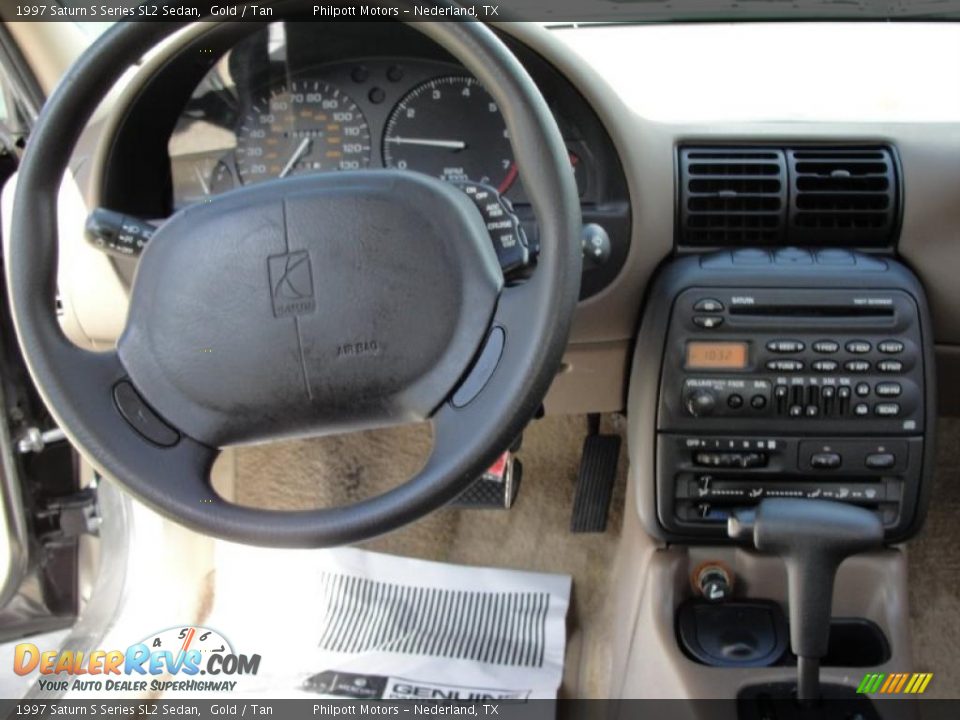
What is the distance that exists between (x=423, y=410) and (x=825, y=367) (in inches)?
20.7

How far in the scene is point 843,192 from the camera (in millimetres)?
1181

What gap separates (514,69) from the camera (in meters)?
0.78

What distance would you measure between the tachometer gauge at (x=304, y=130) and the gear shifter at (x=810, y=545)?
69 centimetres

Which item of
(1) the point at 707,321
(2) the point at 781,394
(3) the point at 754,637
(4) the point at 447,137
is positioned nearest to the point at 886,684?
(3) the point at 754,637

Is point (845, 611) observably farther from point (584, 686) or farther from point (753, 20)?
point (753, 20)

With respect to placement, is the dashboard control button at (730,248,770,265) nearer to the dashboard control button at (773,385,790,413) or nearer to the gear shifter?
the dashboard control button at (773,385,790,413)

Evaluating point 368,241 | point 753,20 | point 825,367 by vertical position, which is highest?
point 753,20

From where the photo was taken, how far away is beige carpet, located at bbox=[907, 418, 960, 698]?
5.07 feet

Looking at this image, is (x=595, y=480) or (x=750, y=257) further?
(x=595, y=480)

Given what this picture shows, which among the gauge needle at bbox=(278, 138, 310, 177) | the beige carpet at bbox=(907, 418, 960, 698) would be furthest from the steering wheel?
the beige carpet at bbox=(907, 418, 960, 698)

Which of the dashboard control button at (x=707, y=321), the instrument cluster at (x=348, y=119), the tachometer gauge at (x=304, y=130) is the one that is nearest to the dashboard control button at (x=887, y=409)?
the dashboard control button at (x=707, y=321)

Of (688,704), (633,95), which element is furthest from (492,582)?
(633,95)

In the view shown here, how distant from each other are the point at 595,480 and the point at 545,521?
144 mm

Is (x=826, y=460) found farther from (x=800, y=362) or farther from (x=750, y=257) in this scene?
(x=750, y=257)
